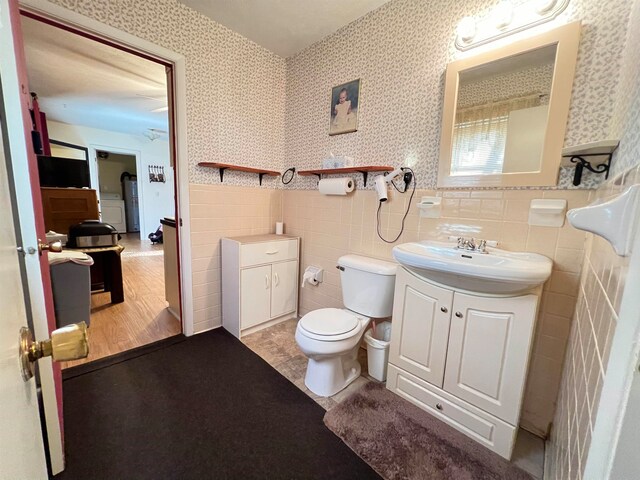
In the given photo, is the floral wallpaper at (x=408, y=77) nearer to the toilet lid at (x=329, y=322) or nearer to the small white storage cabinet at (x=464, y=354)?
the small white storage cabinet at (x=464, y=354)

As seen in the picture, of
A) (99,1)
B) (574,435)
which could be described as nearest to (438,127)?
(574,435)

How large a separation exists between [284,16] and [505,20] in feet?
4.47

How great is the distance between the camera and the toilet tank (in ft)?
5.43

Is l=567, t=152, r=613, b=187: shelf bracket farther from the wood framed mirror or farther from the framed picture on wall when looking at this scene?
the framed picture on wall

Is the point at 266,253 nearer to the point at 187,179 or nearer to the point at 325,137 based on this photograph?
the point at 187,179

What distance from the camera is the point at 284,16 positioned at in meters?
1.86

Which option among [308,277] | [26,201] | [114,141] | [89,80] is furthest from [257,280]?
[114,141]

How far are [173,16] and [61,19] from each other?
61 cm

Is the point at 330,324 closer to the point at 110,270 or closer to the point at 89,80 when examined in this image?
the point at 110,270

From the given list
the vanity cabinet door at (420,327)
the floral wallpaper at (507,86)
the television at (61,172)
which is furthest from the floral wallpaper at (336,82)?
the television at (61,172)

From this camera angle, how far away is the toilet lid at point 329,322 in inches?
59.1

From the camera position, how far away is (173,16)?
176cm

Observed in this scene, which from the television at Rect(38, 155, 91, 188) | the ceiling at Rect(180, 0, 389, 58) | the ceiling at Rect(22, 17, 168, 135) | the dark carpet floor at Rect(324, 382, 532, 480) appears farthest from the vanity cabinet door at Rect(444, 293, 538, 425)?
the television at Rect(38, 155, 91, 188)

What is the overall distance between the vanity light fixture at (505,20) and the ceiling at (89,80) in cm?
259
